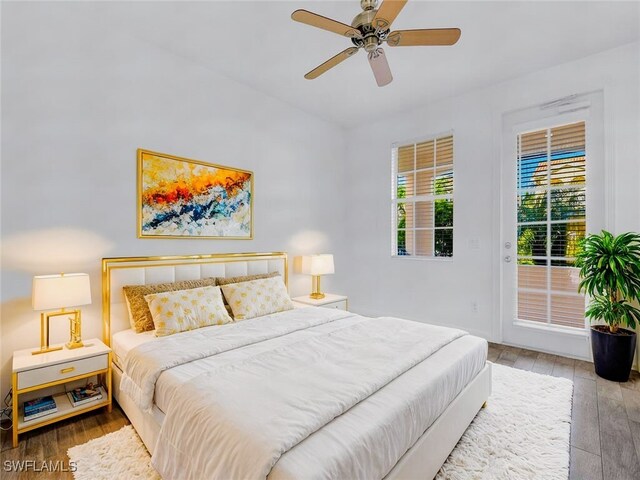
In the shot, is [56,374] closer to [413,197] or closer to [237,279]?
[237,279]

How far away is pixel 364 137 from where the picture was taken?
192 inches

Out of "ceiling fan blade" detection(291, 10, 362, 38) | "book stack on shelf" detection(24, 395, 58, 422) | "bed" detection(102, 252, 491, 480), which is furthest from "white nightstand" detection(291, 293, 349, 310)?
"ceiling fan blade" detection(291, 10, 362, 38)

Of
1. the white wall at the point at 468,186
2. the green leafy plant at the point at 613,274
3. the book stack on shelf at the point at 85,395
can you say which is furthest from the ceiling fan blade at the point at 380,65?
the book stack on shelf at the point at 85,395

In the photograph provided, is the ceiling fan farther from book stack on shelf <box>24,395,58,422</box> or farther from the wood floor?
book stack on shelf <box>24,395,58,422</box>

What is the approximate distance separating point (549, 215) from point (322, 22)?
3.02 m

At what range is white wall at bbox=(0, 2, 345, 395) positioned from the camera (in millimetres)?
2240

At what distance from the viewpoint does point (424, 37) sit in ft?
6.35

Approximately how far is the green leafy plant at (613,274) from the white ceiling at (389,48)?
1757 millimetres

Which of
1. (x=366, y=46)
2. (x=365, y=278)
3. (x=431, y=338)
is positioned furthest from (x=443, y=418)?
(x=365, y=278)

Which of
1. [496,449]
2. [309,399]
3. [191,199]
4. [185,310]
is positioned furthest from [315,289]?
[309,399]

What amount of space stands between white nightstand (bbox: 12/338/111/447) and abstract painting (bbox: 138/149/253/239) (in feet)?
3.38

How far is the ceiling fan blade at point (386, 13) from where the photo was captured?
1.64 m

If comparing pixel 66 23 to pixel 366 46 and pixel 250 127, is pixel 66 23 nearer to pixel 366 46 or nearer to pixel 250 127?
pixel 250 127

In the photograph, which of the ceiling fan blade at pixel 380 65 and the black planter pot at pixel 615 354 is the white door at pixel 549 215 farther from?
the ceiling fan blade at pixel 380 65
